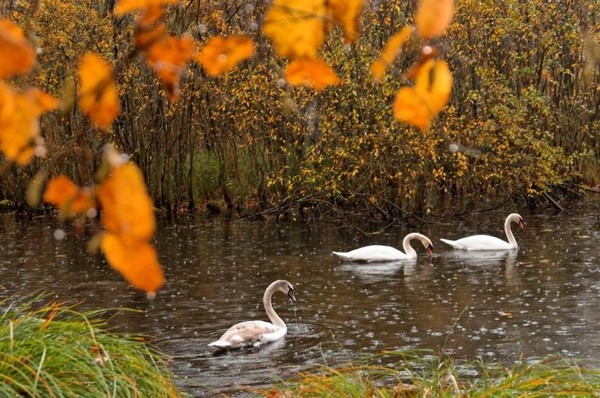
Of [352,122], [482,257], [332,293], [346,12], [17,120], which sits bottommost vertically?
[332,293]

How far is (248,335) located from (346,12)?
9.39m

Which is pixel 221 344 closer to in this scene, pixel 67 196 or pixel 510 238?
pixel 510 238

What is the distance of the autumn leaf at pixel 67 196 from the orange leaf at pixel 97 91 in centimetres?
14

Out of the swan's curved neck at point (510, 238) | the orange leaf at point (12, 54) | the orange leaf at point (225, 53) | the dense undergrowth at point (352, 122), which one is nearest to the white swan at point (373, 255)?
the swan's curved neck at point (510, 238)

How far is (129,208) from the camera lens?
1680mm

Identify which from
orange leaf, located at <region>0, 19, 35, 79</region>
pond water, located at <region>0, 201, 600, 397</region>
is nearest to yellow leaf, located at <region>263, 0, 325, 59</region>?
orange leaf, located at <region>0, 19, 35, 79</region>

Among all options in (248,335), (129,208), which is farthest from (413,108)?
(248,335)

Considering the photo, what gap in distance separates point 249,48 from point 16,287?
542 inches

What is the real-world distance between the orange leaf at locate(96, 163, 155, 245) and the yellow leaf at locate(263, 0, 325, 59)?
50 centimetres

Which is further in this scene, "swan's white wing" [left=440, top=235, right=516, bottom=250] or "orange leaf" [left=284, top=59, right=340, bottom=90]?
"swan's white wing" [left=440, top=235, right=516, bottom=250]

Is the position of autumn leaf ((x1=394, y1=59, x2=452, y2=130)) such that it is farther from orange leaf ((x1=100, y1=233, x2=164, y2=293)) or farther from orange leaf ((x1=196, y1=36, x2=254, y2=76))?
orange leaf ((x1=100, y1=233, x2=164, y2=293))

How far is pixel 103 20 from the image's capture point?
24125mm

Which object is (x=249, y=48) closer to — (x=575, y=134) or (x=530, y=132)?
(x=530, y=132)

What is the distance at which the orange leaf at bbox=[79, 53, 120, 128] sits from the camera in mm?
1917
